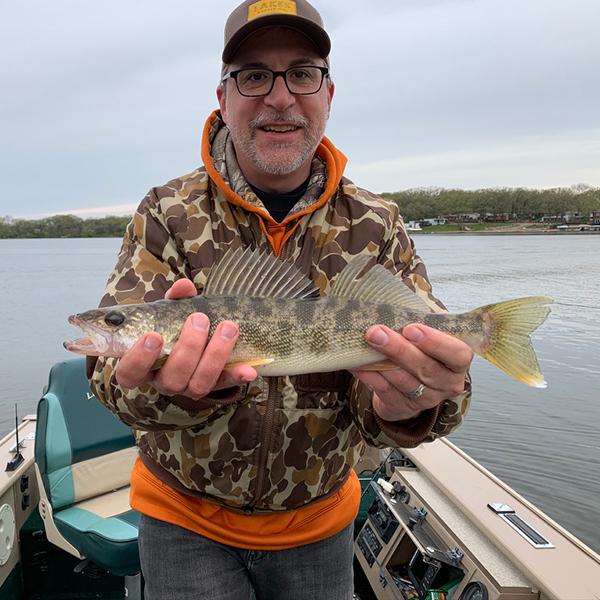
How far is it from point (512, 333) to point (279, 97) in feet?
5.41

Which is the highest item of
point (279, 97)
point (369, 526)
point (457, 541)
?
point (279, 97)

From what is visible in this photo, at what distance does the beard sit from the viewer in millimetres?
2910

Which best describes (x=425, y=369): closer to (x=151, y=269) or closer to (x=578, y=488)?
(x=151, y=269)

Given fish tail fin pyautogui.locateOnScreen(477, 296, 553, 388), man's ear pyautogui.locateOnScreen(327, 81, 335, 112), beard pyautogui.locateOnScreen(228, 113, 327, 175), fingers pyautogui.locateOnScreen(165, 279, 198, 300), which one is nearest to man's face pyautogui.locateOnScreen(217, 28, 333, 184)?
beard pyautogui.locateOnScreen(228, 113, 327, 175)

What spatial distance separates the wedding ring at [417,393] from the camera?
97.3 inches

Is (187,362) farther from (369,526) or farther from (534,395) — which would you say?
(534,395)

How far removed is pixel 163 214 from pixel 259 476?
1344 millimetres

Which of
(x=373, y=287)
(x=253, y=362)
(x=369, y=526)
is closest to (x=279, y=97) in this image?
(x=373, y=287)

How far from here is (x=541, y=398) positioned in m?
14.2

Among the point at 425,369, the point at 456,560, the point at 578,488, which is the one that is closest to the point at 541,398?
the point at 578,488

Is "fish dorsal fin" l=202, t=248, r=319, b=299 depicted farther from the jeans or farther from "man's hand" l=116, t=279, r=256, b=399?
the jeans

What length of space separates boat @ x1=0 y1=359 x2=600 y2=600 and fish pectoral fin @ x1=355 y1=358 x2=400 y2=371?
1.83 metres

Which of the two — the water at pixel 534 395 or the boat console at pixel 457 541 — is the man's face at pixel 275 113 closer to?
the boat console at pixel 457 541

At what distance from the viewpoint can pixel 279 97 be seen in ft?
9.45
